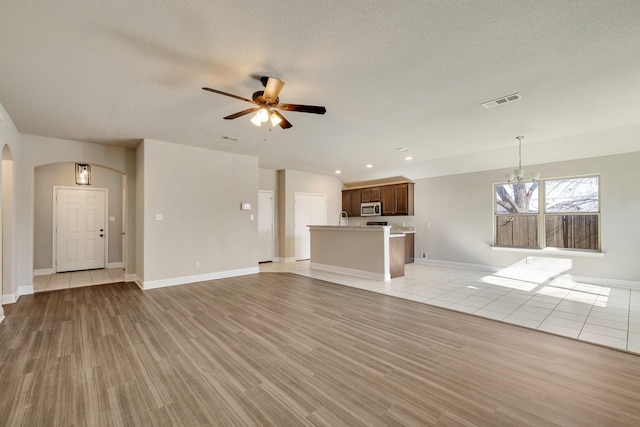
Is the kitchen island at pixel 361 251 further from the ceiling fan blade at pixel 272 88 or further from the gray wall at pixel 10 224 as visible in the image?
the gray wall at pixel 10 224

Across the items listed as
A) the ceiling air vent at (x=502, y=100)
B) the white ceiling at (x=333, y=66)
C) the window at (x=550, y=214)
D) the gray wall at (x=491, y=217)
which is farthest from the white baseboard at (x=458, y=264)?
the ceiling air vent at (x=502, y=100)

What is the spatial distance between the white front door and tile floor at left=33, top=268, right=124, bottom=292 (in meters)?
0.32

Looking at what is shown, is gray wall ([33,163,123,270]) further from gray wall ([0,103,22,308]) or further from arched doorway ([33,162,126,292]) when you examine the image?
gray wall ([0,103,22,308])

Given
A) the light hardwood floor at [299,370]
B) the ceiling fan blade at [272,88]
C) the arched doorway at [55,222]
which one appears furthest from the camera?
the arched doorway at [55,222]

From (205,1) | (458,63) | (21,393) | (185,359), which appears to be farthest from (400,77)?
(21,393)

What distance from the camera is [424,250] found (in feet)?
25.6

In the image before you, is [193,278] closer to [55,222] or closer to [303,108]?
[55,222]

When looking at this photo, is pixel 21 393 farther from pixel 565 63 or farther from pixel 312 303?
pixel 565 63

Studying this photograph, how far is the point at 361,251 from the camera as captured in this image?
5.98 meters

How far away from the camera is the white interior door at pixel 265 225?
7.92m

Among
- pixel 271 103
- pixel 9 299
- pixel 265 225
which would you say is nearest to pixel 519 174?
pixel 271 103

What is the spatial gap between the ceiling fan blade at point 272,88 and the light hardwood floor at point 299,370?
250cm

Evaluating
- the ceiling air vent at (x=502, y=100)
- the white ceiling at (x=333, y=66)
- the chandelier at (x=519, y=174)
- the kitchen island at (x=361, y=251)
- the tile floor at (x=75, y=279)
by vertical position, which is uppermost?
the white ceiling at (x=333, y=66)

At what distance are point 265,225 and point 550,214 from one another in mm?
6791
